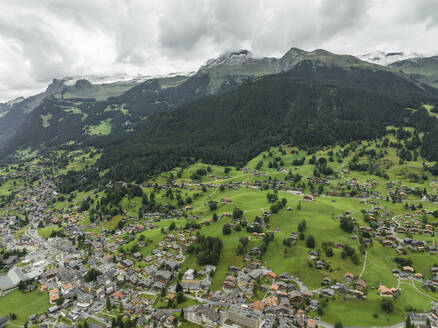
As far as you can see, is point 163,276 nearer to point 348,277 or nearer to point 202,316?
point 202,316

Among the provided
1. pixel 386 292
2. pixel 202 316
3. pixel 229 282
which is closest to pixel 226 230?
pixel 229 282

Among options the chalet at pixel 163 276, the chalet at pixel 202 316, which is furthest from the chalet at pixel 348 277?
the chalet at pixel 163 276

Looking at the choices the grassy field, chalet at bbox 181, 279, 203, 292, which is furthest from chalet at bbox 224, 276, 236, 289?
the grassy field

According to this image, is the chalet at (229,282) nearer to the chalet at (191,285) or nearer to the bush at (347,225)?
the chalet at (191,285)

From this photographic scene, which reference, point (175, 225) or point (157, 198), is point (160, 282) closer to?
point (175, 225)

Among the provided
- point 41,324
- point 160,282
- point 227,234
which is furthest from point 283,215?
point 41,324

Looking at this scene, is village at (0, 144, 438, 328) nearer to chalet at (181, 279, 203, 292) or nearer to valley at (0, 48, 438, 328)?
chalet at (181, 279, 203, 292)

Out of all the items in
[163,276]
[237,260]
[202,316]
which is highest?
[237,260]

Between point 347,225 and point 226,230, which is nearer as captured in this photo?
point 347,225
